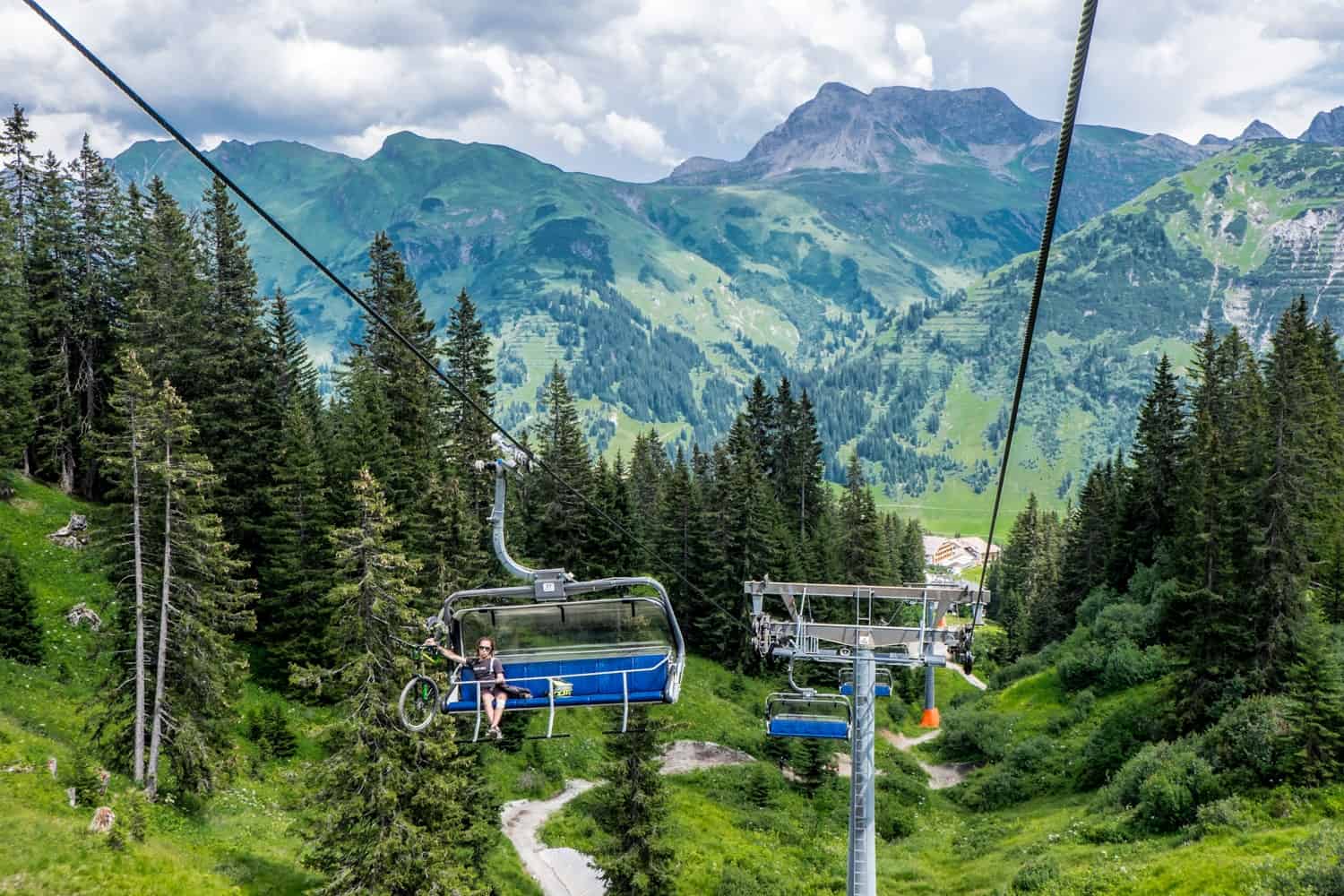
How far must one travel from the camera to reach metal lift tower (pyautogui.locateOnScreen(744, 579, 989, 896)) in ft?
68.8

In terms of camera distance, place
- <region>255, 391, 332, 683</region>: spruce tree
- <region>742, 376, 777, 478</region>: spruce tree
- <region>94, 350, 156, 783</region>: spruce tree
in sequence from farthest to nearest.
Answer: <region>742, 376, 777, 478</region>: spruce tree < <region>255, 391, 332, 683</region>: spruce tree < <region>94, 350, 156, 783</region>: spruce tree

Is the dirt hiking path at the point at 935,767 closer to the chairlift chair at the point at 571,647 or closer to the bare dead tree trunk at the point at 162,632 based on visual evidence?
the chairlift chair at the point at 571,647

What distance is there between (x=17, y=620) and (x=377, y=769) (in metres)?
20.5

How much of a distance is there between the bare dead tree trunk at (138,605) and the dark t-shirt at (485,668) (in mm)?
16311

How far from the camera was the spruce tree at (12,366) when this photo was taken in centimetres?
4359

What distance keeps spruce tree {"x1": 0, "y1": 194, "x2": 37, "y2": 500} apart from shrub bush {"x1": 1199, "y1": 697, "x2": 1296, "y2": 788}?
55100mm

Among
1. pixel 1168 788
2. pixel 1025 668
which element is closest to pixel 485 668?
pixel 1168 788

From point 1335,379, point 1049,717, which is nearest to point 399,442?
point 1049,717

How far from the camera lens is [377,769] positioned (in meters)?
24.2

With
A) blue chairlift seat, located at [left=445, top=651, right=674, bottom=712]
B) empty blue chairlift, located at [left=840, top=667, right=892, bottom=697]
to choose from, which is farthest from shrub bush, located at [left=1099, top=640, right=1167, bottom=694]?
blue chairlift seat, located at [left=445, top=651, right=674, bottom=712]

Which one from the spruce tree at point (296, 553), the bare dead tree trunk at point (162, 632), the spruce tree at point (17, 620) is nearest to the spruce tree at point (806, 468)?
the spruce tree at point (296, 553)

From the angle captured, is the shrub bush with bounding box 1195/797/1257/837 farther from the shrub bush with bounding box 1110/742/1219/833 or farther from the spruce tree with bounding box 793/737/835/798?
the spruce tree with bounding box 793/737/835/798

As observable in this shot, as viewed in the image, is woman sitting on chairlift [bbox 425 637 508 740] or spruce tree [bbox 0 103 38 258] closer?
woman sitting on chairlift [bbox 425 637 508 740]

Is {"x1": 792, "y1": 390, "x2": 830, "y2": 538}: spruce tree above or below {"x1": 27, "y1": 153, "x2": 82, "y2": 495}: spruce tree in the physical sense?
below
